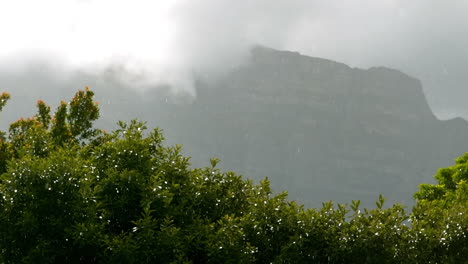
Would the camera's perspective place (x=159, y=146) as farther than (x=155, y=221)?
Yes

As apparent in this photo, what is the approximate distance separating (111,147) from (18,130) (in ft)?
39.3

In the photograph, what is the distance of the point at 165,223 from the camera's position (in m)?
11.9

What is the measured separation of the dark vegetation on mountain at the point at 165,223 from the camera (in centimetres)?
1162

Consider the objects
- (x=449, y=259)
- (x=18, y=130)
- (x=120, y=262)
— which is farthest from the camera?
(x=18, y=130)

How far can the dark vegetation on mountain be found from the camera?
1162cm

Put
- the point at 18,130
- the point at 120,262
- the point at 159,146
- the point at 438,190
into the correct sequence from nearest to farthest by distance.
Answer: the point at 120,262, the point at 159,146, the point at 18,130, the point at 438,190

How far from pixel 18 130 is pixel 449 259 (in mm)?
18983

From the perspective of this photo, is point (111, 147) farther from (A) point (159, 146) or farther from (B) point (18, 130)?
(B) point (18, 130)

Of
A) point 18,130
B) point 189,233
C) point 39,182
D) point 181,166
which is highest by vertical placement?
point 18,130

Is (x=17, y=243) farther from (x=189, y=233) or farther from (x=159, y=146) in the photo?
(x=159, y=146)

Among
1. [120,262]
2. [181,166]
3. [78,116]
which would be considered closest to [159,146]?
[181,166]

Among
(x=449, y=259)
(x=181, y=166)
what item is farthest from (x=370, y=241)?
(x=181, y=166)

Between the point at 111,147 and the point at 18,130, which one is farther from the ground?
the point at 18,130

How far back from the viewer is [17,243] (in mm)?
11734
